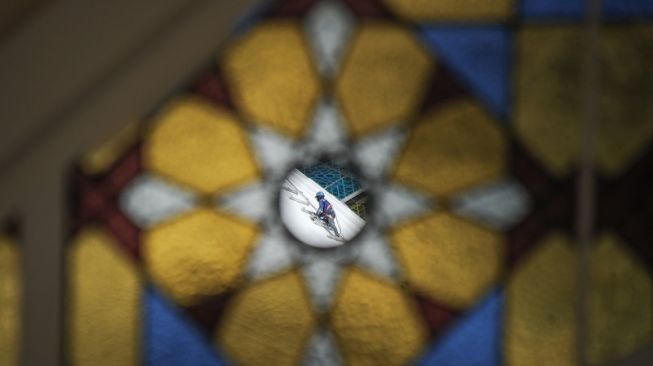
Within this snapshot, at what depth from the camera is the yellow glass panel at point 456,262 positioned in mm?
1353

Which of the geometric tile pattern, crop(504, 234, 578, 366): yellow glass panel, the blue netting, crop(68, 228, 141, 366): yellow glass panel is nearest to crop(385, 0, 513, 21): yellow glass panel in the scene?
the geometric tile pattern

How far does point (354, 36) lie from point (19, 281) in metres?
0.78

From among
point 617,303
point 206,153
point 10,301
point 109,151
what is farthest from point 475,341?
point 10,301

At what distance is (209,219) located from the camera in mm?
1362

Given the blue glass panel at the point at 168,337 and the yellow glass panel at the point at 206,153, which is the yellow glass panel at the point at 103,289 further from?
the yellow glass panel at the point at 206,153

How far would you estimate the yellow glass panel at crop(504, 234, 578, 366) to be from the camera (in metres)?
1.34

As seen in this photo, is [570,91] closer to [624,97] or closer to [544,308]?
[624,97]

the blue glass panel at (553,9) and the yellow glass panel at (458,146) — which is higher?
the blue glass panel at (553,9)

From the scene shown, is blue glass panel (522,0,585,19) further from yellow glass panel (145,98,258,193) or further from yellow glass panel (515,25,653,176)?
yellow glass panel (145,98,258,193)

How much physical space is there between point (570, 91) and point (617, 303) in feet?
1.34

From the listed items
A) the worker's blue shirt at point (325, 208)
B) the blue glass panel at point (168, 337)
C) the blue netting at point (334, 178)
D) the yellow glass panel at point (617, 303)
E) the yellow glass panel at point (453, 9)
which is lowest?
the yellow glass panel at point (617, 303)

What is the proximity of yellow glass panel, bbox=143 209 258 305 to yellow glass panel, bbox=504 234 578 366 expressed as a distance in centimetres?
51

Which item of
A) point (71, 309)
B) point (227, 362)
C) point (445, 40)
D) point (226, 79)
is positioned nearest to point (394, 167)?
point (445, 40)

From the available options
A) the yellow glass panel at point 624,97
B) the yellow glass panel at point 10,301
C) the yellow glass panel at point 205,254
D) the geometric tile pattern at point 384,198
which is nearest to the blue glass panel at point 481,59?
the geometric tile pattern at point 384,198
